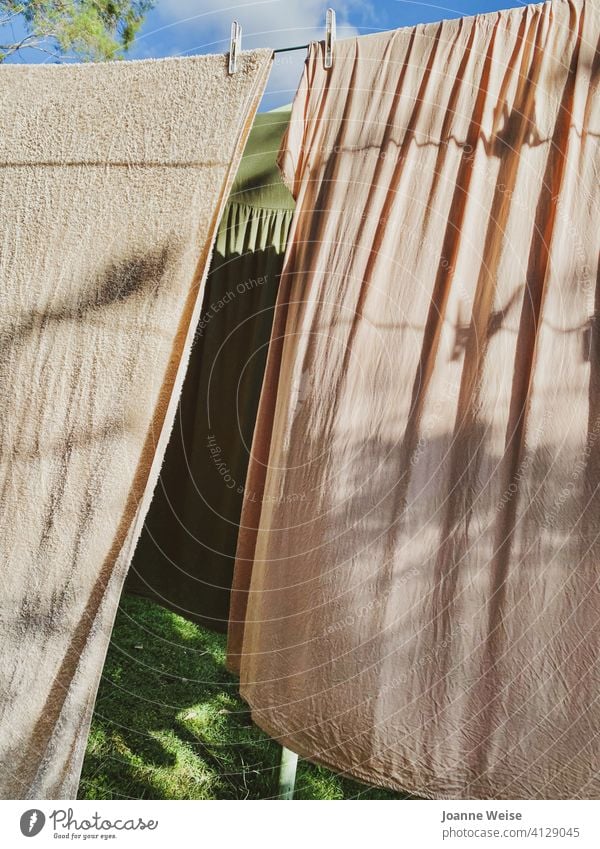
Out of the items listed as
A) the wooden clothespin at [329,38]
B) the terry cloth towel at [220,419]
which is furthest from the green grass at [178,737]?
the wooden clothespin at [329,38]

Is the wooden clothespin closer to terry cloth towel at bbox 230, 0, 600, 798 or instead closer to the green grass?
terry cloth towel at bbox 230, 0, 600, 798

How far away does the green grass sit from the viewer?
111cm

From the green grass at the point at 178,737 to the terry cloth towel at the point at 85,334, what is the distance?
1.02 ft

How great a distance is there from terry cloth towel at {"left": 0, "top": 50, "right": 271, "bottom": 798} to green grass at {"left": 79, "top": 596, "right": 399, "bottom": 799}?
1.02 feet

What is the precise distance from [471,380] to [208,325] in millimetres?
Result: 750

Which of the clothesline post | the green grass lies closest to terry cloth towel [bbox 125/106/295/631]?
the green grass

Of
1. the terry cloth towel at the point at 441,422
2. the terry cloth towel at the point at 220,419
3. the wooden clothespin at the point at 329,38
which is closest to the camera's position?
the terry cloth towel at the point at 441,422

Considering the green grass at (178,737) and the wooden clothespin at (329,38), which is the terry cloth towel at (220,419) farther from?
the wooden clothespin at (329,38)

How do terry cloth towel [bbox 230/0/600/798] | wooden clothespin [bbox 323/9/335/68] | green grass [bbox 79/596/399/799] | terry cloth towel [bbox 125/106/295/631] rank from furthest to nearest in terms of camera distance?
terry cloth towel [bbox 125/106/295/631]
green grass [bbox 79/596/399/799]
wooden clothespin [bbox 323/9/335/68]
terry cloth towel [bbox 230/0/600/798]

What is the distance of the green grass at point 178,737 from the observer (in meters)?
1.11

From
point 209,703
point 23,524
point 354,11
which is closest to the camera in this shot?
A: point 23,524
